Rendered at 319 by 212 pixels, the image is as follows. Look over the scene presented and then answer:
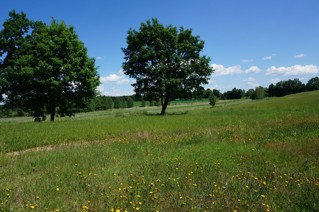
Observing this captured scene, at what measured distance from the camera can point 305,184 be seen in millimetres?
6684

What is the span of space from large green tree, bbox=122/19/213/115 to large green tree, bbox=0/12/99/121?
7.05 meters

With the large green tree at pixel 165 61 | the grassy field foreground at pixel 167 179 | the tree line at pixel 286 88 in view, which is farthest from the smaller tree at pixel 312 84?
the grassy field foreground at pixel 167 179

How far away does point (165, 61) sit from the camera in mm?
40188

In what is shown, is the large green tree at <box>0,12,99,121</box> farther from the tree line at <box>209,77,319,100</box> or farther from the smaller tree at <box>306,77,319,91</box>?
the smaller tree at <box>306,77,319,91</box>

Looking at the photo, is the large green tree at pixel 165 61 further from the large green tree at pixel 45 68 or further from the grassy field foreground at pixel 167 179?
the grassy field foreground at pixel 167 179

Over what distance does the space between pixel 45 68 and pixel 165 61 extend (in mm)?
16932

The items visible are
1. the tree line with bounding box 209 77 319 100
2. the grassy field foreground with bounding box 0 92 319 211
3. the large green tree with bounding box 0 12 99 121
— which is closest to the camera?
the grassy field foreground with bounding box 0 92 319 211

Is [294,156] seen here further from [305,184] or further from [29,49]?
[29,49]

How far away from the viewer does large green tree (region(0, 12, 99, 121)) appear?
107ft

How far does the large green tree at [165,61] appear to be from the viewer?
39388 mm

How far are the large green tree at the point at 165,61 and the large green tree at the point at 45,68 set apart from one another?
7.05 meters

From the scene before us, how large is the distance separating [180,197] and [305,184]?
3.31 meters

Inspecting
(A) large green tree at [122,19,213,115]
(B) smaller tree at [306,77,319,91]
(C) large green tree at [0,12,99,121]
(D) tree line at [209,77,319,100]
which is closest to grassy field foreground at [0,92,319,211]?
(C) large green tree at [0,12,99,121]

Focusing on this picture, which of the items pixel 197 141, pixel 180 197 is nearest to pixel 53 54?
pixel 197 141
